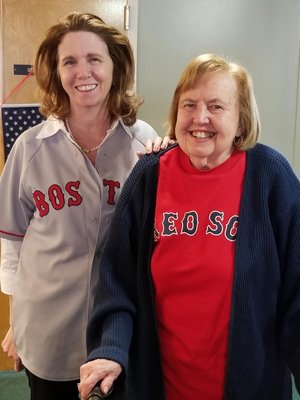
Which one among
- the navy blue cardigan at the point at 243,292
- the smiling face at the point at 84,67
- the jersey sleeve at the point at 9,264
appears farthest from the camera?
the jersey sleeve at the point at 9,264

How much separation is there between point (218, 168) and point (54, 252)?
0.62 metres

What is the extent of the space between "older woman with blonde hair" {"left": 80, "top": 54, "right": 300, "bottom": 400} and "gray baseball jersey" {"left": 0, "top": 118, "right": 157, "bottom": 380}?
7.3 inches

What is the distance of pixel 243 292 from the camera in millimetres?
1227

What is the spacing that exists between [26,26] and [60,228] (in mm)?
1441

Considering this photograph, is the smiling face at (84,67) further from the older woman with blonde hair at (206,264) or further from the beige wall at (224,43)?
the beige wall at (224,43)

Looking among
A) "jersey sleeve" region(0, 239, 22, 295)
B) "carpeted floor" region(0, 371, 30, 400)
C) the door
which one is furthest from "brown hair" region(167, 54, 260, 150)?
"carpeted floor" region(0, 371, 30, 400)

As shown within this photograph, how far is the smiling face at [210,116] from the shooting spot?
1.26m

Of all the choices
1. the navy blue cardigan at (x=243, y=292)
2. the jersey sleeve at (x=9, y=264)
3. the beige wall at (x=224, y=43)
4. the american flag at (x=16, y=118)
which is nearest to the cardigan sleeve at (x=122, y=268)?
the navy blue cardigan at (x=243, y=292)

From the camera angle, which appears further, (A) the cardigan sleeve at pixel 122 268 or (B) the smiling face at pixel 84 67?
(B) the smiling face at pixel 84 67

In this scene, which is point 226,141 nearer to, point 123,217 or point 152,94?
point 123,217

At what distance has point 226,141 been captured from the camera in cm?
127

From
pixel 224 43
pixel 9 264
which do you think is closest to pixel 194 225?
pixel 9 264

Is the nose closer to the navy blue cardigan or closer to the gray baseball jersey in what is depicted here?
the navy blue cardigan

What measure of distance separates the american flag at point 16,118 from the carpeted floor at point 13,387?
136 centimetres
